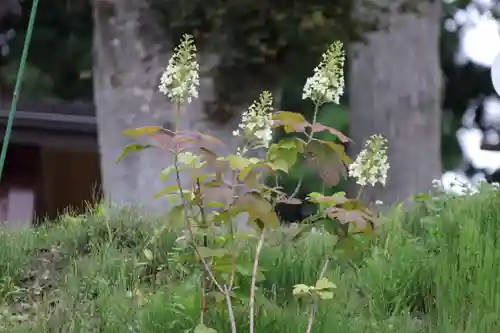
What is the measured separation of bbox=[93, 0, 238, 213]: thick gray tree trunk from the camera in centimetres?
490

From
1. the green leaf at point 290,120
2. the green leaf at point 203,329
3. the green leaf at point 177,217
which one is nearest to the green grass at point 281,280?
the green leaf at point 203,329

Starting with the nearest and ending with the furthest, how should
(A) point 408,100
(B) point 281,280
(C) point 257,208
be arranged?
(C) point 257,208 < (B) point 281,280 < (A) point 408,100

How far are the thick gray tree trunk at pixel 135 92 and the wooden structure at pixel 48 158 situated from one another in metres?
4.70

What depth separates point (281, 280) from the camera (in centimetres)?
281

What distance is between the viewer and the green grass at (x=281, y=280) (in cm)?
232

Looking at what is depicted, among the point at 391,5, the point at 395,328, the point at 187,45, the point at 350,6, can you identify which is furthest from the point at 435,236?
the point at 391,5

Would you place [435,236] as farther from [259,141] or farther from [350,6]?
[350,6]

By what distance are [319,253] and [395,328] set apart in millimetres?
677

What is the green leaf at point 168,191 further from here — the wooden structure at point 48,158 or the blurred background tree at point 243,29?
the wooden structure at point 48,158

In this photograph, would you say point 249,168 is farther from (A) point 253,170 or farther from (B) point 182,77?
(B) point 182,77

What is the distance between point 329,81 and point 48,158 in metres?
8.70

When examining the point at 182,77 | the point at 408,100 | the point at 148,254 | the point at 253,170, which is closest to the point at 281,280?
the point at 148,254

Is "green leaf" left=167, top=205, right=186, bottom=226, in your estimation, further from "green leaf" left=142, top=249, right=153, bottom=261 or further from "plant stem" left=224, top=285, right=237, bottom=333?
"green leaf" left=142, top=249, right=153, bottom=261

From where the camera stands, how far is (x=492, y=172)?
1205cm
